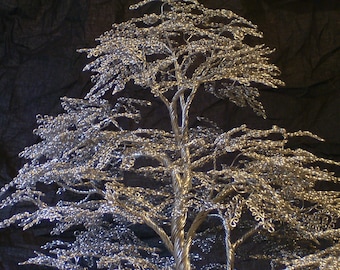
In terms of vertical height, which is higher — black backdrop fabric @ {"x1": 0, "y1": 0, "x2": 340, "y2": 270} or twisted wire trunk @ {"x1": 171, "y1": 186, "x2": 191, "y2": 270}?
black backdrop fabric @ {"x1": 0, "y1": 0, "x2": 340, "y2": 270}

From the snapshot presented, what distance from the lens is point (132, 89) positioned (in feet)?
10.5

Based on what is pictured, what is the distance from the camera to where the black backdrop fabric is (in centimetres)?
320

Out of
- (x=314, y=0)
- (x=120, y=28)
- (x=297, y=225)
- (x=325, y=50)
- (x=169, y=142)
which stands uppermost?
(x=314, y=0)

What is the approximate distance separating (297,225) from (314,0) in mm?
1847

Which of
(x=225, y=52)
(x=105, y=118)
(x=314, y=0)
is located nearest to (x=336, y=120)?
(x=314, y=0)

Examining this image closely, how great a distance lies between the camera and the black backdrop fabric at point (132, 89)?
10.5ft

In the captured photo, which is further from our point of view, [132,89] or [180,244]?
[132,89]

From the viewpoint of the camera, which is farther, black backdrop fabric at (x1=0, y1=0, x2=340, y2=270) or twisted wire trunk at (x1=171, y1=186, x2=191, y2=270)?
black backdrop fabric at (x1=0, y1=0, x2=340, y2=270)

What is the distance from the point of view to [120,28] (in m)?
2.08

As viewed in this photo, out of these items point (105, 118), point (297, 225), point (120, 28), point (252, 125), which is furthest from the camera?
point (252, 125)

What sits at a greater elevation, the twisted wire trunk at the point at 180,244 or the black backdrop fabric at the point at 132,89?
the black backdrop fabric at the point at 132,89

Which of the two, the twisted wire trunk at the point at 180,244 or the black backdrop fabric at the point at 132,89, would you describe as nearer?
the twisted wire trunk at the point at 180,244

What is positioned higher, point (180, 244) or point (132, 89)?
point (132, 89)

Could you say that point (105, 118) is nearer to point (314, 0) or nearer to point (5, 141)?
point (5, 141)
